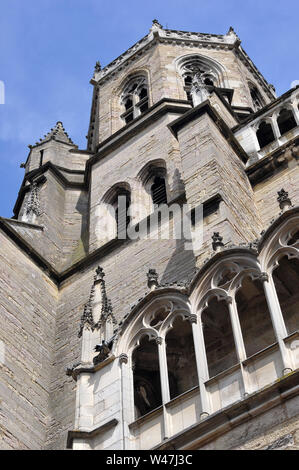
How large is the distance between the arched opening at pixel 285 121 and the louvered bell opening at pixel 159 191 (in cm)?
299

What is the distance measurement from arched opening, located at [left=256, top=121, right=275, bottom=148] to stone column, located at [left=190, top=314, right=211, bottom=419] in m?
9.34

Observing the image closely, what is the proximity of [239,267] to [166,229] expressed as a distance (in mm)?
6063

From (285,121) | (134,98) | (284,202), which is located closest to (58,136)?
A: (134,98)

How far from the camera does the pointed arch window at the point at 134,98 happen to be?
24.9 meters

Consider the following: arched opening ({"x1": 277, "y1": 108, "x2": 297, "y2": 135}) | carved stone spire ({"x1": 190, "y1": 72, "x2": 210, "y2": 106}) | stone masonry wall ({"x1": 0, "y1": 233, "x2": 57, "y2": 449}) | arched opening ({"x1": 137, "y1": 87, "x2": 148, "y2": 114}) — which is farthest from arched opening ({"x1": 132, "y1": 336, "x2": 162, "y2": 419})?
arched opening ({"x1": 137, "y1": 87, "x2": 148, "y2": 114})

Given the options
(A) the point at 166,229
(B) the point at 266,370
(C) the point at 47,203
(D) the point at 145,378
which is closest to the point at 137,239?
(A) the point at 166,229

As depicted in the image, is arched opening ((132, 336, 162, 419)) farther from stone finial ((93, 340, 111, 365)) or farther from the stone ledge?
the stone ledge

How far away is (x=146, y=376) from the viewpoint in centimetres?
1087

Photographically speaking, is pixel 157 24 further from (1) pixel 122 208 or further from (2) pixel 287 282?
(2) pixel 287 282

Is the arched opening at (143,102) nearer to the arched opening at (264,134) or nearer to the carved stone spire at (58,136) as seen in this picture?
the carved stone spire at (58,136)

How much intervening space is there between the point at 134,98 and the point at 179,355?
51.6 feet

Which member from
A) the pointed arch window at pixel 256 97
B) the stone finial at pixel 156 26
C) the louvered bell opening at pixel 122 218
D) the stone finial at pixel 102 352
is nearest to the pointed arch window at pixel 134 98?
the stone finial at pixel 156 26

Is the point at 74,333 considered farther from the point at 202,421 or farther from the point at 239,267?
the point at 202,421

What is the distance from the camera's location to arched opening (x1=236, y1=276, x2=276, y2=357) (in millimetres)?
10516
